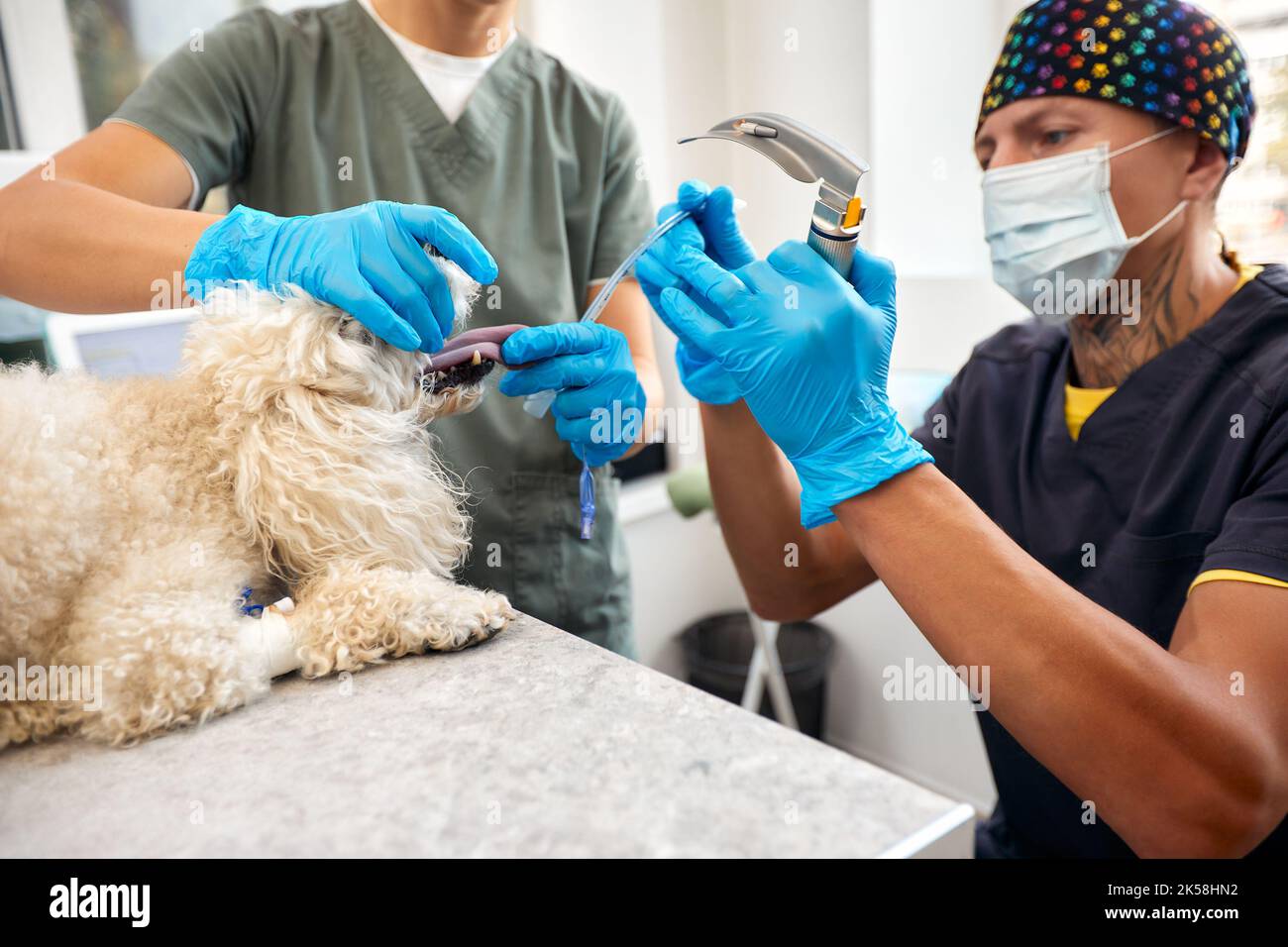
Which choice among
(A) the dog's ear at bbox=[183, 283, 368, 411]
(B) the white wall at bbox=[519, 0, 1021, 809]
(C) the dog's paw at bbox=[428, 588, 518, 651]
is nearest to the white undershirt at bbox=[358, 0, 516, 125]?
(A) the dog's ear at bbox=[183, 283, 368, 411]

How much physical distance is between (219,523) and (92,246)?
354 mm

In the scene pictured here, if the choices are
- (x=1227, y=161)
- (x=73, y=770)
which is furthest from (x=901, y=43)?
(x=73, y=770)

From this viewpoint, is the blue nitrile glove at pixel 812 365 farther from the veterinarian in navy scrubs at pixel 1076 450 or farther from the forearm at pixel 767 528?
the forearm at pixel 767 528

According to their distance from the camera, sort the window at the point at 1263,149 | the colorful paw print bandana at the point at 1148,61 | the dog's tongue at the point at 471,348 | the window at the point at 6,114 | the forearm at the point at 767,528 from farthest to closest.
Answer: the window at the point at 1263,149 → the window at the point at 6,114 → the forearm at the point at 767,528 → the colorful paw print bandana at the point at 1148,61 → the dog's tongue at the point at 471,348

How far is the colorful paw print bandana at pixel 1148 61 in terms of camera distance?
979 millimetres

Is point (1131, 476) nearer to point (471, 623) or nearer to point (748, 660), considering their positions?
point (471, 623)

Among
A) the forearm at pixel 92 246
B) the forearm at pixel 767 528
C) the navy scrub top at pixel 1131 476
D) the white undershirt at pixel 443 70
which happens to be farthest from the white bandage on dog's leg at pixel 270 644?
the navy scrub top at pixel 1131 476

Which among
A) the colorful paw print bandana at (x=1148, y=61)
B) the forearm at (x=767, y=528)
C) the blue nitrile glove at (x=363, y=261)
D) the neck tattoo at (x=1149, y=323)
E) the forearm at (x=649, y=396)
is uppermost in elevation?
the colorful paw print bandana at (x=1148, y=61)

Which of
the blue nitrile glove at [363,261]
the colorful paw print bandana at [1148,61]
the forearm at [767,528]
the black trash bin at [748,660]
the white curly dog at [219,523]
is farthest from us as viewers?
the black trash bin at [748,660]

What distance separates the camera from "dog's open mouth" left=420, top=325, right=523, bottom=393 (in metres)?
0.84

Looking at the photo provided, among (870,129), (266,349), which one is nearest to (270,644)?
(266,349)

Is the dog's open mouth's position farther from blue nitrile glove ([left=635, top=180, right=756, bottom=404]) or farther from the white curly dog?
blue nitrile glove ([left=635, top=180, right=756, bottom=404])

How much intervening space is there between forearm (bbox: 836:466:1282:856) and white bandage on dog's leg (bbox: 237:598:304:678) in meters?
0.55
